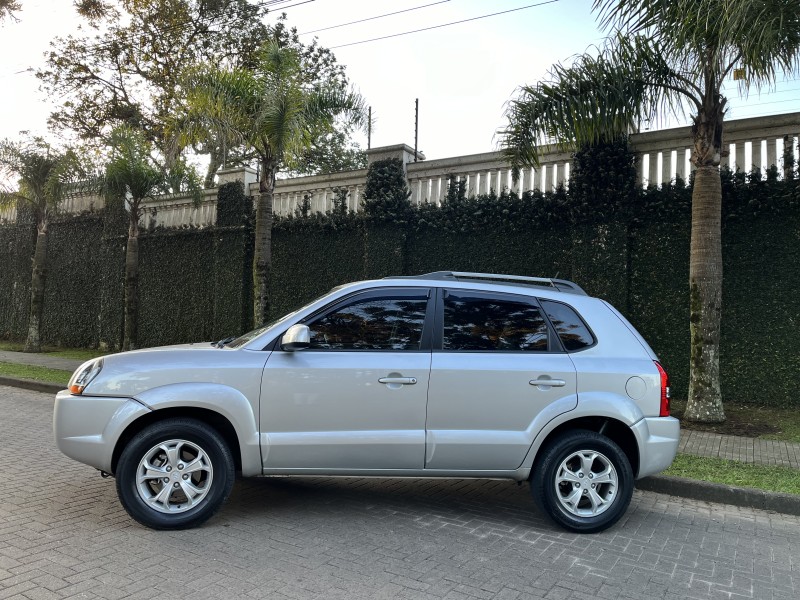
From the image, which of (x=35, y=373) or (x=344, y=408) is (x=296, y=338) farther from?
(x=35, y=373)

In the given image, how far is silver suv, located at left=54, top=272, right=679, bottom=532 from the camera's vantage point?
14.1ft

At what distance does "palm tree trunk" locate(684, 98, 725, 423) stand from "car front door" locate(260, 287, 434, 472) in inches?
216

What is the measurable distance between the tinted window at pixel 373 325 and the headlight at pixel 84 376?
59.8 inches

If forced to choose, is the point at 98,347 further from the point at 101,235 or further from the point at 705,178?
the point at 705,178

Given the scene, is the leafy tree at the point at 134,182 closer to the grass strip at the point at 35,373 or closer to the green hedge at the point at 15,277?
the grass strip at the point at 35,373

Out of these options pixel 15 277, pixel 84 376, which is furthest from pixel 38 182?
pixel 84 376

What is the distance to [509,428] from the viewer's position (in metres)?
4.50

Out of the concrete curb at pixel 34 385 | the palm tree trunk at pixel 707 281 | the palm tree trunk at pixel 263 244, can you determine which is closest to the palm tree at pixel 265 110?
the palm tree trunk at pixel 263 244

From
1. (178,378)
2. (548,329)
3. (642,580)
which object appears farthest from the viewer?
(548,329)

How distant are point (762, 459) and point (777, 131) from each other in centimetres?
528

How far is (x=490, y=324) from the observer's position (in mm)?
4727

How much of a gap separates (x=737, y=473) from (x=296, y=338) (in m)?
4.55

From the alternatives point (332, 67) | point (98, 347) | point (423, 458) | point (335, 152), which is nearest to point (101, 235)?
point (98, 347)

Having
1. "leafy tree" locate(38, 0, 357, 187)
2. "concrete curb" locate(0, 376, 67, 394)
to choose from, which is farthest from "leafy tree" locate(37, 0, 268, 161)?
"concrete curb" locate(0, 376, 67, 394)
